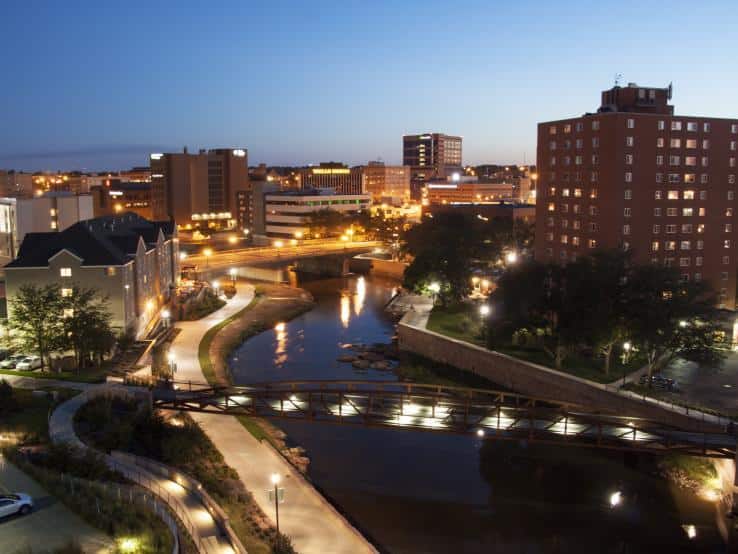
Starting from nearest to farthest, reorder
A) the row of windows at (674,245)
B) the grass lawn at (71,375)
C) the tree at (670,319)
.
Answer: the tree at (670,319)
the grass lawn at (71,375)
the row of windows at (674,245)

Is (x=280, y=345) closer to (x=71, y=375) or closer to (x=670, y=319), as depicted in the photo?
(x=71, y=375)

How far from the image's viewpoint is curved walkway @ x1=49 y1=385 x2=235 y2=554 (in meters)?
15.6

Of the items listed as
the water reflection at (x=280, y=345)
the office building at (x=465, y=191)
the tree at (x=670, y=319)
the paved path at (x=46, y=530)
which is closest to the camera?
A: the paved path at (x=46, y=530)

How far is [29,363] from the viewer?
3212 centimetres

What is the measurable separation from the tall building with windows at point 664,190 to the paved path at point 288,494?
29.8 m

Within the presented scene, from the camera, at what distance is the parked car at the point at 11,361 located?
105 feet

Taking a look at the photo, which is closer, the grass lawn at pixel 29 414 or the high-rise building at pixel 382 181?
the grass lawn at pixel 29 414

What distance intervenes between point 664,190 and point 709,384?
67.4 ft

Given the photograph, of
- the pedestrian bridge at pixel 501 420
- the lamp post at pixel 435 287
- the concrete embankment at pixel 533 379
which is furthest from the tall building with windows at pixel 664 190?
the pedestrian bridge at pixel 501 420

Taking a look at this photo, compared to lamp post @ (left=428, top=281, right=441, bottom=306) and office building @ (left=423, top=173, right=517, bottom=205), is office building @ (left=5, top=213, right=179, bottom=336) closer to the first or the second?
lamp post @ (left=428, top=281, right=441, bottom=306)

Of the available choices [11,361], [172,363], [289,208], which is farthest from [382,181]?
[11,361]

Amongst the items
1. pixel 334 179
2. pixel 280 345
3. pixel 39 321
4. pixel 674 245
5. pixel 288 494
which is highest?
pixel 334 179

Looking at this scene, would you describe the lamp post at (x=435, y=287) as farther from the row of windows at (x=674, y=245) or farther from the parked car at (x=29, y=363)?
the parked car at (x=29, y=363)

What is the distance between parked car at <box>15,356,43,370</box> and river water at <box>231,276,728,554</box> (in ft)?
41.3
